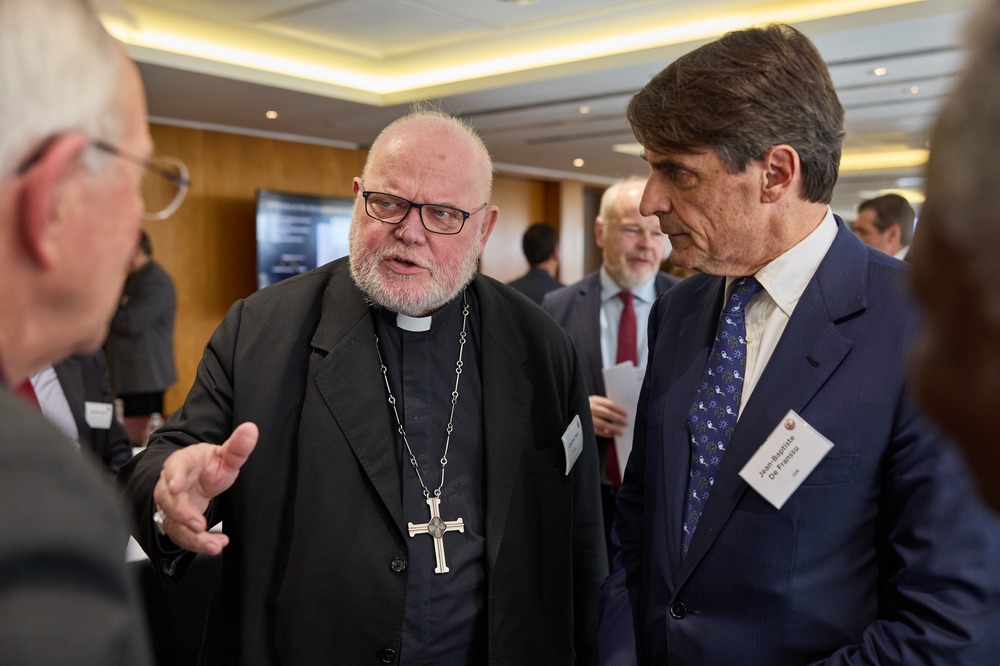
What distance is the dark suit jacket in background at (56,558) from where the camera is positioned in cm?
58

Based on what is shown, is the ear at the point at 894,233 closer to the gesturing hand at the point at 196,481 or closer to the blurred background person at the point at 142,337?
the gesturing hand at the point at 196,481

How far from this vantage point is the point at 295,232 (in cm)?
998

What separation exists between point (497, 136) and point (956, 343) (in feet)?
32.6

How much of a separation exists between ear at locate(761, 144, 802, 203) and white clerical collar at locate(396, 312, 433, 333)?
2.80ft

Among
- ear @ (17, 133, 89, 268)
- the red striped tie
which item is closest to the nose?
ear @ (17, 133, 89, 268)

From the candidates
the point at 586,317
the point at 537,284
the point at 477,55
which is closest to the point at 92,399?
the point at 586,317

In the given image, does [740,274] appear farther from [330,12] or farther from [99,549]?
[330,12]

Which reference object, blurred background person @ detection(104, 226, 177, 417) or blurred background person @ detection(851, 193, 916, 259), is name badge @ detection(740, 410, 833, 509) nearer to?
blurred background person @ detection(851, 193, 916, 259)

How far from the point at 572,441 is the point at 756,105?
2.98 feet

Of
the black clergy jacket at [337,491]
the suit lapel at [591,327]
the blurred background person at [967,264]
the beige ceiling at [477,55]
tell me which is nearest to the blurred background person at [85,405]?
the black clergy jacket at [337,491]

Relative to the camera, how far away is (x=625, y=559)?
1.73m

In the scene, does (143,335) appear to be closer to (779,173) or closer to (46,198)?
(779,173)

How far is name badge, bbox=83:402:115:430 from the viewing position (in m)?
Result: 3.08

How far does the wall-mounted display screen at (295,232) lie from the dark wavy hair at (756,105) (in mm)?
8520
